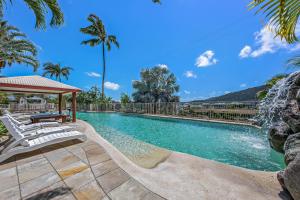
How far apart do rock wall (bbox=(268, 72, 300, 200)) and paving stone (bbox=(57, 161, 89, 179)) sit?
130 inches

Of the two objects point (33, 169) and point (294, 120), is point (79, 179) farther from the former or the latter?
point (294, 120)

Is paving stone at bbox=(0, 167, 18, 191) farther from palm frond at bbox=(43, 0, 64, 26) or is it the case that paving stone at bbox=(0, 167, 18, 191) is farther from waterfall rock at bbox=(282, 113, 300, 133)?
waterfall rock at bbox=(282, 113, 300, 133)

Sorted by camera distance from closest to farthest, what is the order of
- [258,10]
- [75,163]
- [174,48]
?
[258,10] < [75,163] < [174,48]

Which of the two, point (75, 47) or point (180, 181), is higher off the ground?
point (75, 47)

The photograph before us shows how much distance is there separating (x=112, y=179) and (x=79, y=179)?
562mm

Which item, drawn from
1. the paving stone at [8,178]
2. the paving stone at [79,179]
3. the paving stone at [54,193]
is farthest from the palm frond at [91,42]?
the paving stone at [54,193]

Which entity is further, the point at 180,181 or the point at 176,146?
the point at 176,146

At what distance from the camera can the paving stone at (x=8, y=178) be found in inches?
90.5

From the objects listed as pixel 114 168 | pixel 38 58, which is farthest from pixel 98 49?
pixel 114 168

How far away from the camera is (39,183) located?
7.62 feet

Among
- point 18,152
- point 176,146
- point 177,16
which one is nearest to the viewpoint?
point 18,152

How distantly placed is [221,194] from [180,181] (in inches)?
25.4

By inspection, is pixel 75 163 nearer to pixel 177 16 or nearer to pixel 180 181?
pixel 180 181

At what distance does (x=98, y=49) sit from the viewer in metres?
21.4
